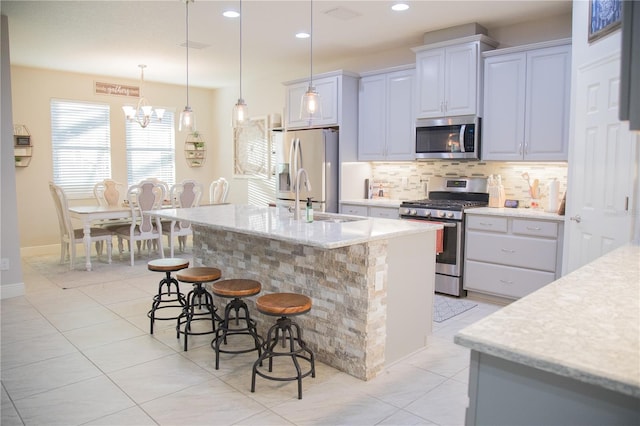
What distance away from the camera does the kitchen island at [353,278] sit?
2855mm

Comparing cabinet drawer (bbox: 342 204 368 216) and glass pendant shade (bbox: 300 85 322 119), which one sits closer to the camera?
glass pendant shade (bbox: 300 85 322 119)

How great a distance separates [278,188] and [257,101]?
7.26 ft

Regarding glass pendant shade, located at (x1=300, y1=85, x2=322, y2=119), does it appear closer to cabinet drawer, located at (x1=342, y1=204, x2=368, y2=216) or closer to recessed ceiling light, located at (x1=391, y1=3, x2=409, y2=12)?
recessed ceiling light, located at (x1=391, y1=3, x2=409, y2=12)

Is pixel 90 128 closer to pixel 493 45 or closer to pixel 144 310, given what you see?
pixel 144 310

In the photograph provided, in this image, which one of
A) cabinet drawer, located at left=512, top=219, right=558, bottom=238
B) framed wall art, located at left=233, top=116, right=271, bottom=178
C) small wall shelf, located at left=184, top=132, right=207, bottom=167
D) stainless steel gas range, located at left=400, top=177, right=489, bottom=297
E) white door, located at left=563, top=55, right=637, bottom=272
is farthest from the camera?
small wall shelf, located at left=184, top=132, right=207, bottom=167

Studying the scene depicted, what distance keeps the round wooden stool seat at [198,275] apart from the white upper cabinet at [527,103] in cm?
300

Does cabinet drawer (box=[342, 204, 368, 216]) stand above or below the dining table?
above

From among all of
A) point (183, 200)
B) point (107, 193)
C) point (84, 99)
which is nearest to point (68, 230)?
point (107, 193)

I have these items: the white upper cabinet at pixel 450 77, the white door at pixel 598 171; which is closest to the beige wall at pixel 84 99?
the white upper cabinet at pixel 450 77

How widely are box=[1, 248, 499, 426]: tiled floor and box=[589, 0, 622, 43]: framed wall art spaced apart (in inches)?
90.3

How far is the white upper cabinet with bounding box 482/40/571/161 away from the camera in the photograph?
431 centimetres

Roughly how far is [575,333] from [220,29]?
490cm

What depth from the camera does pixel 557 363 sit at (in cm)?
103

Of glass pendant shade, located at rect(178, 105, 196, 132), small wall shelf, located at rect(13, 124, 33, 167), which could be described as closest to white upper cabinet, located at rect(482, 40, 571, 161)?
glass pendant shade, located at rect(178, 105, 196, 132)
